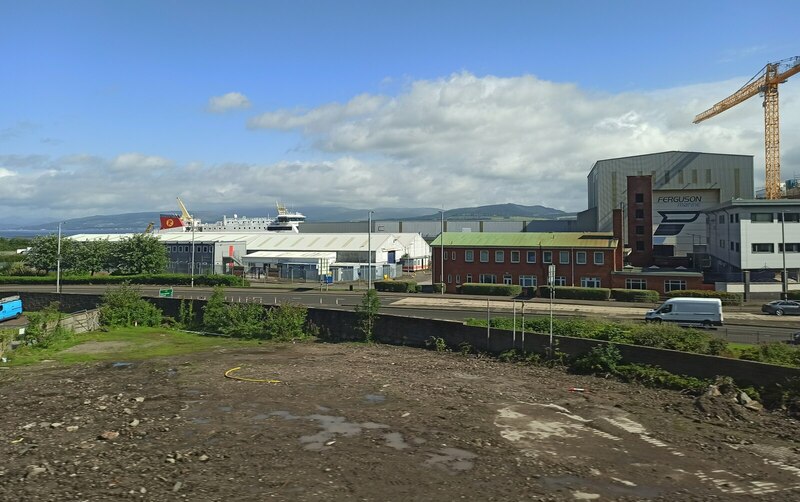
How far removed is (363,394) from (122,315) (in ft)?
99.0

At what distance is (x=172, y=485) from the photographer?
14.8 meters

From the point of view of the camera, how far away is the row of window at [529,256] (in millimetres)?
62719

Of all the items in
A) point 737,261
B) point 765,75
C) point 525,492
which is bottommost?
point 525,492

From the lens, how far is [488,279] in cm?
6819

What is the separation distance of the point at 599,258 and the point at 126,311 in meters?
46.3

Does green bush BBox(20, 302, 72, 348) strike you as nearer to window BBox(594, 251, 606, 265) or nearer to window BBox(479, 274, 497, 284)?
window BBox(479, 274, 497, 284)

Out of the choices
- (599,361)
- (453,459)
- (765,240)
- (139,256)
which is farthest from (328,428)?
(139,256)

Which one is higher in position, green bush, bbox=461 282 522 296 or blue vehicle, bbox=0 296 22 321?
green bush, bbox=461 282 522 296

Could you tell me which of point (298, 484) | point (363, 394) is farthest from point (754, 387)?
point (298, 484)

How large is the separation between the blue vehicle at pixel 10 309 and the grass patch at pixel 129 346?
15.3m

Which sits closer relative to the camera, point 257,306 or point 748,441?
point 748,441

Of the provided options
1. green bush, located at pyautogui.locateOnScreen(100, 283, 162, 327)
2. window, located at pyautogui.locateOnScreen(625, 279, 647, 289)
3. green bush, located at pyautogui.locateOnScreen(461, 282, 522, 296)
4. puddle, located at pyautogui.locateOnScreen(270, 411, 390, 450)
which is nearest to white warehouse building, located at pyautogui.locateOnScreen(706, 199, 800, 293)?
window, located at pyautogui.locateOnScreen(625, 279, 647, 289)

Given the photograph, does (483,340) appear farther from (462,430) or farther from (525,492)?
(525,492)

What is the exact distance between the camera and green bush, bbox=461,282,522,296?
207ft
